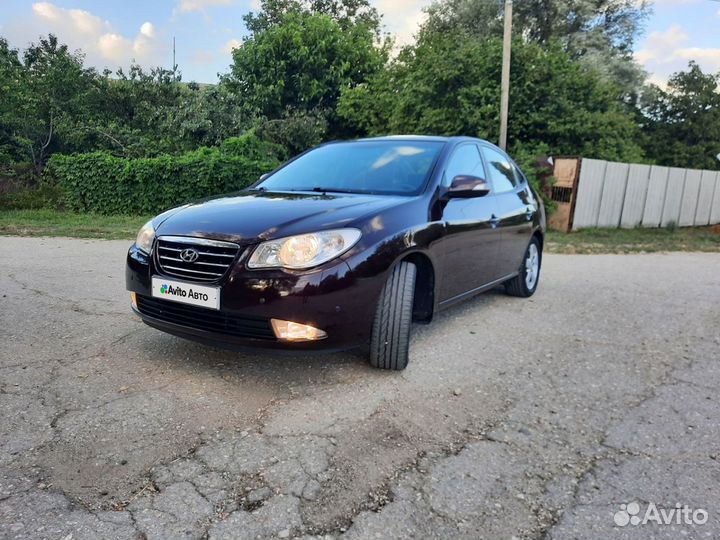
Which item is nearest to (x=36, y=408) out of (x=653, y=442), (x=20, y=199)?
(x=653, y=442)

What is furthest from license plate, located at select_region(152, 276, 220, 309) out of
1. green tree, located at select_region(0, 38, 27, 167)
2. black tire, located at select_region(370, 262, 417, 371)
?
green tree, located at select_region(0, 38, 27, 167)

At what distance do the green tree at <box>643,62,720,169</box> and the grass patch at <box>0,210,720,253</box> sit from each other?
16.9 metres

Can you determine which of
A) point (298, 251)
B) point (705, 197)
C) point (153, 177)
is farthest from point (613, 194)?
point (298, 251)

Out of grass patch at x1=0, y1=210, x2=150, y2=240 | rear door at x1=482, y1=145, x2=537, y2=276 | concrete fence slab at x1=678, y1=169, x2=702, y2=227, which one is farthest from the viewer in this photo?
concrete fence slab at x1=678, y1=169, x2=702, y2=227

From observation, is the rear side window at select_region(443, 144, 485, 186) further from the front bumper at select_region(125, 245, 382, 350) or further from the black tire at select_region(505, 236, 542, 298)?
the front bumper at select_region(125, 245, 382, 350)

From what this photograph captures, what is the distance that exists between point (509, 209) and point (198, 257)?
116 inches

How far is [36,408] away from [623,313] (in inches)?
189

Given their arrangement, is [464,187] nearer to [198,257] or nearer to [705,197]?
[198,257]

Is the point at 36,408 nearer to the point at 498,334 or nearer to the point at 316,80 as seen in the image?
the point at 498,334

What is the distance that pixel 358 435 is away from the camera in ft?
8.64

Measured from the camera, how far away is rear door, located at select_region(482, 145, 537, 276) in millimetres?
4797

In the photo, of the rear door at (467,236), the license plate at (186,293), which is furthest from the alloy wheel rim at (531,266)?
the license plate at (186,293)

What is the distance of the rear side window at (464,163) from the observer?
160 inches

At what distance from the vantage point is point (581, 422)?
2.85 meters
